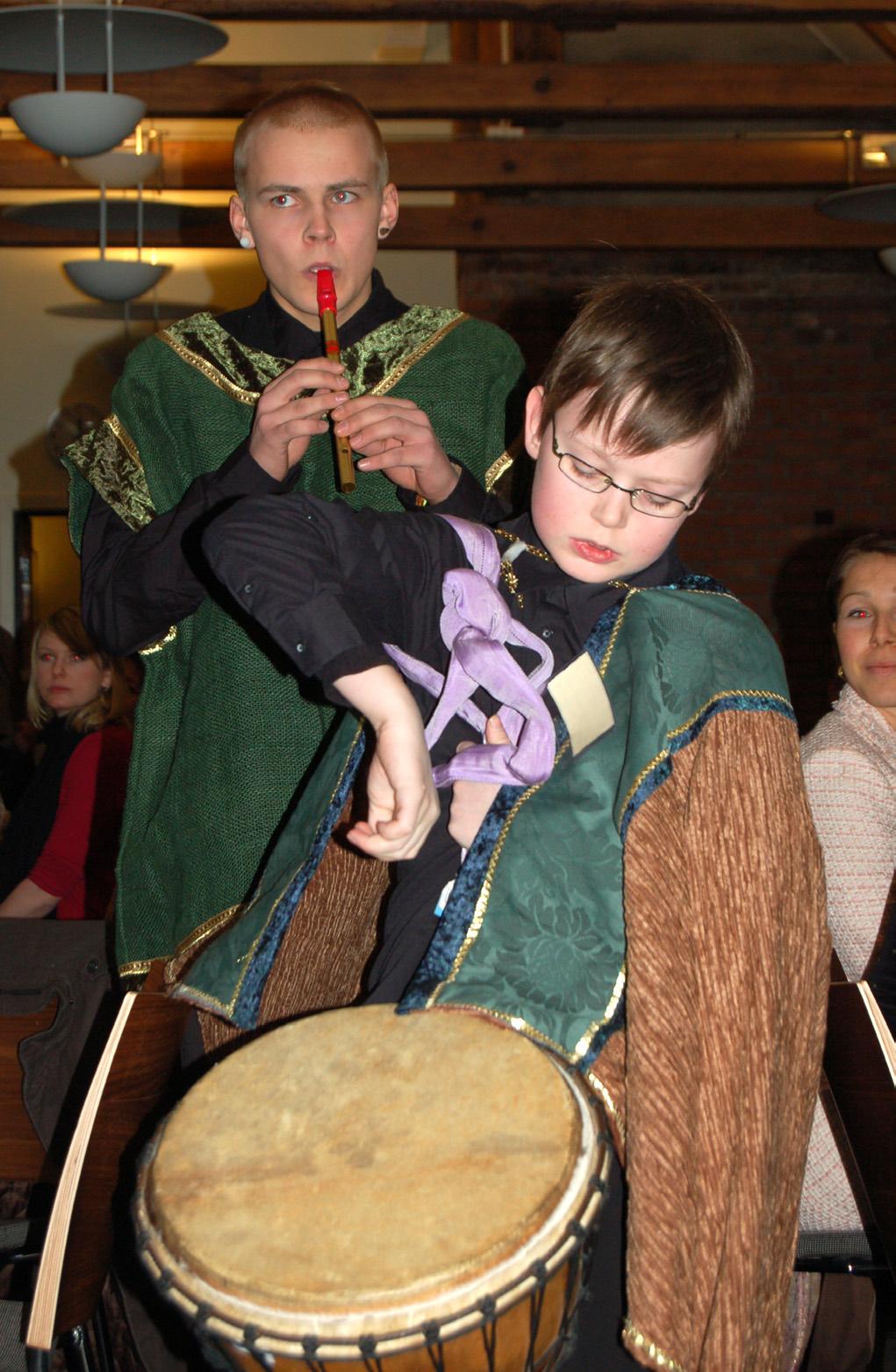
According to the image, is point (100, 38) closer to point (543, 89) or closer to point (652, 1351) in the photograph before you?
point (543, 89)

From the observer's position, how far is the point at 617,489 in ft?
4.42

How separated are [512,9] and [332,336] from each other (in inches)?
163

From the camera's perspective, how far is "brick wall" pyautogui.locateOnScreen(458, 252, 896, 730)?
293 inches

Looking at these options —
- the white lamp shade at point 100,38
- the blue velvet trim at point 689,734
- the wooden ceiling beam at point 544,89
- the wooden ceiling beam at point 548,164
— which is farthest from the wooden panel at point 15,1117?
the wooden ceiling beam at point 548,164

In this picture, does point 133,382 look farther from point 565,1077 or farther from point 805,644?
point 805,644

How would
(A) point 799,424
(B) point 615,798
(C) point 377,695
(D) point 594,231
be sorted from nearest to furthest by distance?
1. (C) point 377,695
2. (B) point 615,798
3. (D) point 594,231
4. (A) point 799,424

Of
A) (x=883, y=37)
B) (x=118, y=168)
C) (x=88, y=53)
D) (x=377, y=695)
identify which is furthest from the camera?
(x=883, y=37)

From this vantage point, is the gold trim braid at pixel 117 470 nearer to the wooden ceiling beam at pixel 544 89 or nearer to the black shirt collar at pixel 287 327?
the black shirt collar at pixel 287 327

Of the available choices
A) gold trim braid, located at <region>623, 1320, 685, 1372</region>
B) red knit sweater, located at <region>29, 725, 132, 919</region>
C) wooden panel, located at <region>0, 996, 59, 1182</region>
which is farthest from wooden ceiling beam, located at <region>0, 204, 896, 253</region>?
gold trim braid, located at <region>623, 1320, 685, 1372</region>

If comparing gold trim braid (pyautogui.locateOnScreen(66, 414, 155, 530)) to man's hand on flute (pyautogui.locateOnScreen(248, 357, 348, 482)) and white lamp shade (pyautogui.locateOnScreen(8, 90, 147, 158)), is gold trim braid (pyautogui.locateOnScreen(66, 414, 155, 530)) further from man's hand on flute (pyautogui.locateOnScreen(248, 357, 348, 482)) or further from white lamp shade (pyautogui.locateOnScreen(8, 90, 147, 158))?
white lamp shade (pyautogui.locateOnScreen(8, 90, 147, 158))

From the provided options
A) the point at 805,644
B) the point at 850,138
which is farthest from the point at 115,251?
the point at 805,644

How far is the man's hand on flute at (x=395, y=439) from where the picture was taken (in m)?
1.54

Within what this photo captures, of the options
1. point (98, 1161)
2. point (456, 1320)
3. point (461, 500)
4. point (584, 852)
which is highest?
point (461, 500)

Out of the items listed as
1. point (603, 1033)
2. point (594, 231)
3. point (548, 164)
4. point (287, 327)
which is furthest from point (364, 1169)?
point (594, 231)
